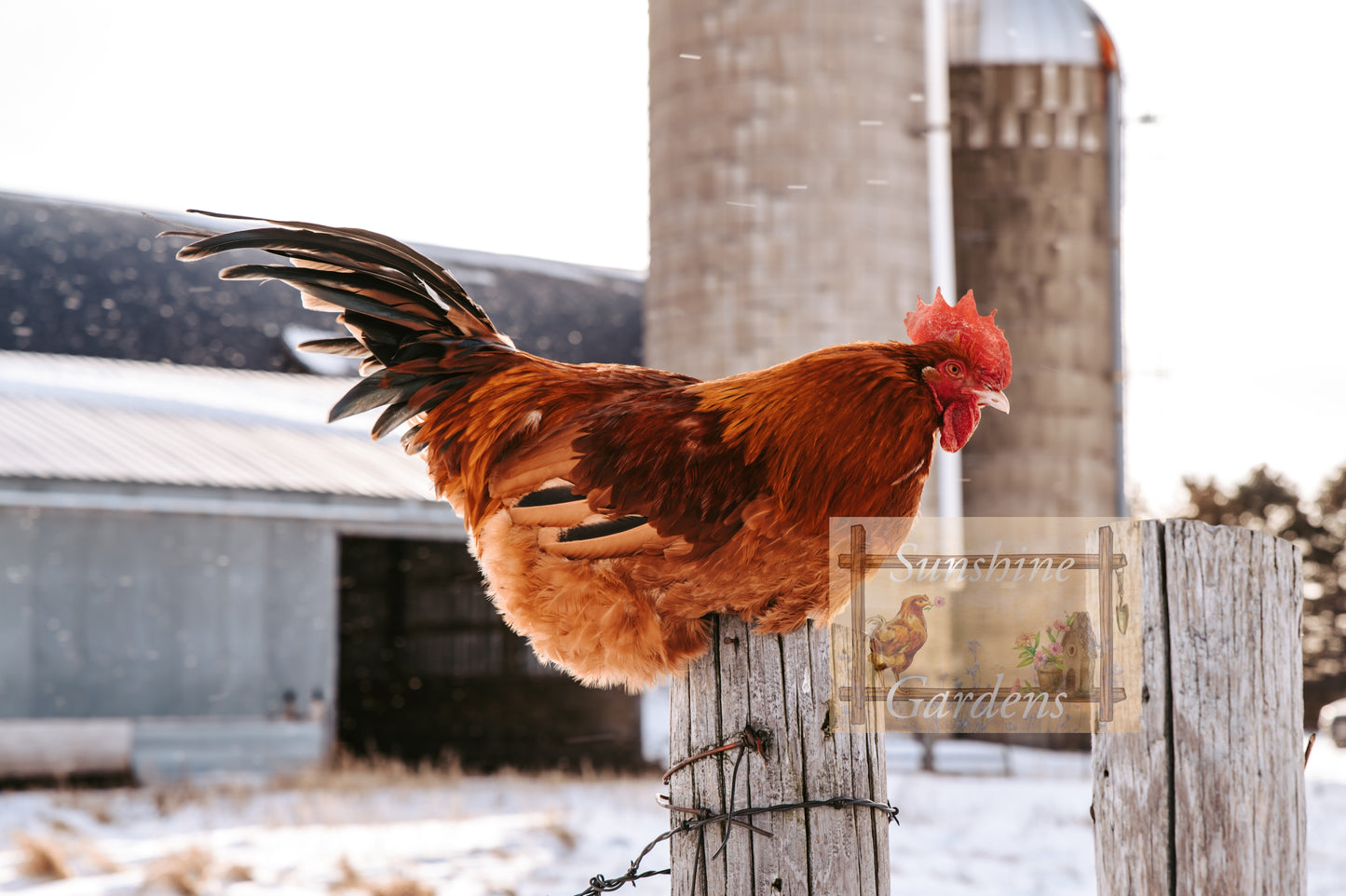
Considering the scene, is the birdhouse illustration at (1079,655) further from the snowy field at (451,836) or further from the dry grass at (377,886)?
the dry grass at (377,886)

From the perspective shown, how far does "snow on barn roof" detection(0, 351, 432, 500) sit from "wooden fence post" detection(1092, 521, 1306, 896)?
335 inches

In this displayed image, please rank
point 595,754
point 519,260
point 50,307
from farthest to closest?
point 519,260 < point 50,307 < point 595,754

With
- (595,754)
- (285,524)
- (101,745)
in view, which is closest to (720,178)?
(285,524)

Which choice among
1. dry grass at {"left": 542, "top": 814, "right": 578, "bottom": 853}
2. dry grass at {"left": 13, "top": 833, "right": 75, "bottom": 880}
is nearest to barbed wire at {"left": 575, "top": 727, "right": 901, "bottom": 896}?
dry grass at {"left": 542, "top": 814, "right": 578, "bottom": 853}

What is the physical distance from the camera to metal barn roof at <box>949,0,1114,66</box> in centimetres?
1253

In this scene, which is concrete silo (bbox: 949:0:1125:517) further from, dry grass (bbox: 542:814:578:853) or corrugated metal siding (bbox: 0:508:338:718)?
corrugated metal siding (bbox: 0:508:338:718)

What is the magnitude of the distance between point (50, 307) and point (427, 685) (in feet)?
22.8

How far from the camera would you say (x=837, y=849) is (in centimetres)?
234

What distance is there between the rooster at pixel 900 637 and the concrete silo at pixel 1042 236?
403 inches

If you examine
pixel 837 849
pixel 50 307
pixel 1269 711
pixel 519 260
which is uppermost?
pixel 519 260

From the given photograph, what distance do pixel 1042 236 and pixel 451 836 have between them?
29.4 feet

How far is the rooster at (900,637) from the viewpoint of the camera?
6.95ft

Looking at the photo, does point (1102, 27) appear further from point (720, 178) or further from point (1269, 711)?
point (1269, 711)

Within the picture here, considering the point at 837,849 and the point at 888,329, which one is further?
the point at 888,329
